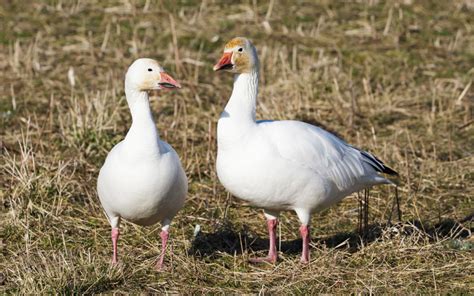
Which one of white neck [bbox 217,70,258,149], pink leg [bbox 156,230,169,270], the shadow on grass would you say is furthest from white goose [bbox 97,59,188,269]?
the shadow on grass

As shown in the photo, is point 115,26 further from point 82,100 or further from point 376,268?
point 376,268

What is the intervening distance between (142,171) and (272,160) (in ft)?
2.73

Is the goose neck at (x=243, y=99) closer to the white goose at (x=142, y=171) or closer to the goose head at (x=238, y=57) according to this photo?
the goose head at (x=238, y=57)

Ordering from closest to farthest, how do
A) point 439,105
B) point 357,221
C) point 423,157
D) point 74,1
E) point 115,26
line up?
point 357,221 < point 423,157 < point 439,105 < point 115,26 < point 74,1

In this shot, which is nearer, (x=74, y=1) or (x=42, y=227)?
(x=42, y=227)

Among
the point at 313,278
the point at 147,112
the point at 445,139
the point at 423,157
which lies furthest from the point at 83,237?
the point at 445,139

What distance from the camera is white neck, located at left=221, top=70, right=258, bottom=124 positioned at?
5785 mm

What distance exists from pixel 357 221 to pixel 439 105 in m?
2.82

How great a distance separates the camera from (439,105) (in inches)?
364

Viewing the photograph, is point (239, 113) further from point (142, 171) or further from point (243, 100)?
point (142, 171)

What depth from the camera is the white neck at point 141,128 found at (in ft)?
17.8

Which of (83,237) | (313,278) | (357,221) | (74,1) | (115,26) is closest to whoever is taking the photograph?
(313,278)

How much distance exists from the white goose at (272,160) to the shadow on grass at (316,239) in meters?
0.35

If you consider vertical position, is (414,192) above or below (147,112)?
below
